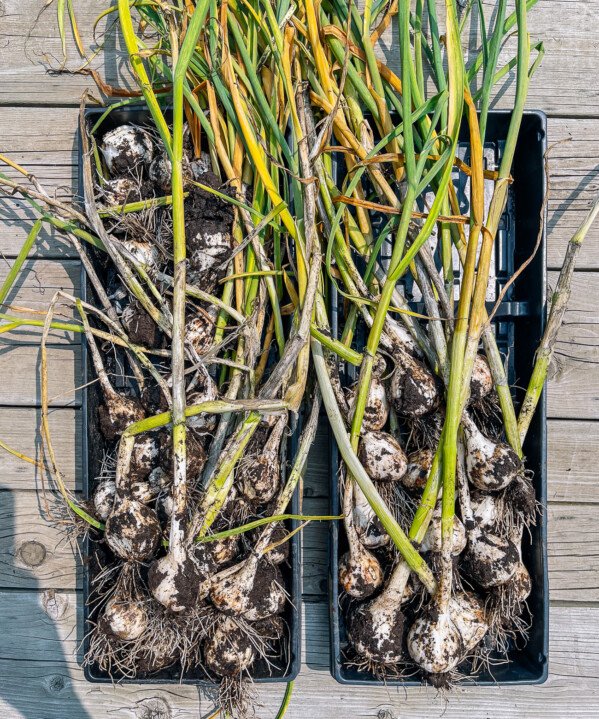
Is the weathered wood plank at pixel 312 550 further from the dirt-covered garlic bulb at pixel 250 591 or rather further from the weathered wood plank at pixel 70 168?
the weathered wood plank at pixel 70 168

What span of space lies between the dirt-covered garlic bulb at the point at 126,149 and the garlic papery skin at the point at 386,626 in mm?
776

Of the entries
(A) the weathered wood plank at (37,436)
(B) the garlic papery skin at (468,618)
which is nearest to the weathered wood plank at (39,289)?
(A) the weathered wood plank at (37,436)

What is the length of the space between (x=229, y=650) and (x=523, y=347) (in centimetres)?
69

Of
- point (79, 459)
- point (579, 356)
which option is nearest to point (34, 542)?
point (79, 459)

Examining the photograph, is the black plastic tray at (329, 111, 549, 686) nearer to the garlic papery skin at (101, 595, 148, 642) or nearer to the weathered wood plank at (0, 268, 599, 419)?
the weathered wood plank at (0, 268, 599, 419)

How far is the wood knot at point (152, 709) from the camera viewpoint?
1096 millimetres

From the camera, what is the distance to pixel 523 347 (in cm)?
100

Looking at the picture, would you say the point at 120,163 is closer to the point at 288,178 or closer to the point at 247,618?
the point at 288,178

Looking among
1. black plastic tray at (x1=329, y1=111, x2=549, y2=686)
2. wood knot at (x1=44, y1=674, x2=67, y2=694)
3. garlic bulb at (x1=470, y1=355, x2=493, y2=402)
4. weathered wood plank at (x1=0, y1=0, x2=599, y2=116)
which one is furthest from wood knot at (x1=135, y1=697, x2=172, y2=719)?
weathered wood plank at (x1=0, y1=0, x2=599, y2=116)

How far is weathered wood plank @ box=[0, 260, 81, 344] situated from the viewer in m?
1.10

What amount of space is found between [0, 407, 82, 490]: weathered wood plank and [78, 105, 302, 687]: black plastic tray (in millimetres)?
138

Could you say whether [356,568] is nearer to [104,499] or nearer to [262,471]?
[262,471]

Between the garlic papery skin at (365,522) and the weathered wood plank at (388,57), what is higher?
the weathered wood plank at (388,57)

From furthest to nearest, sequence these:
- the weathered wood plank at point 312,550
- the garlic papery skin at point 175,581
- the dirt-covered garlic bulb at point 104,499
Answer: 1. the weathered wood plank at point 312,550
2. the dirt-covered garlic bulb at point 104,499
3. the garlic papery skin at point 175,581
